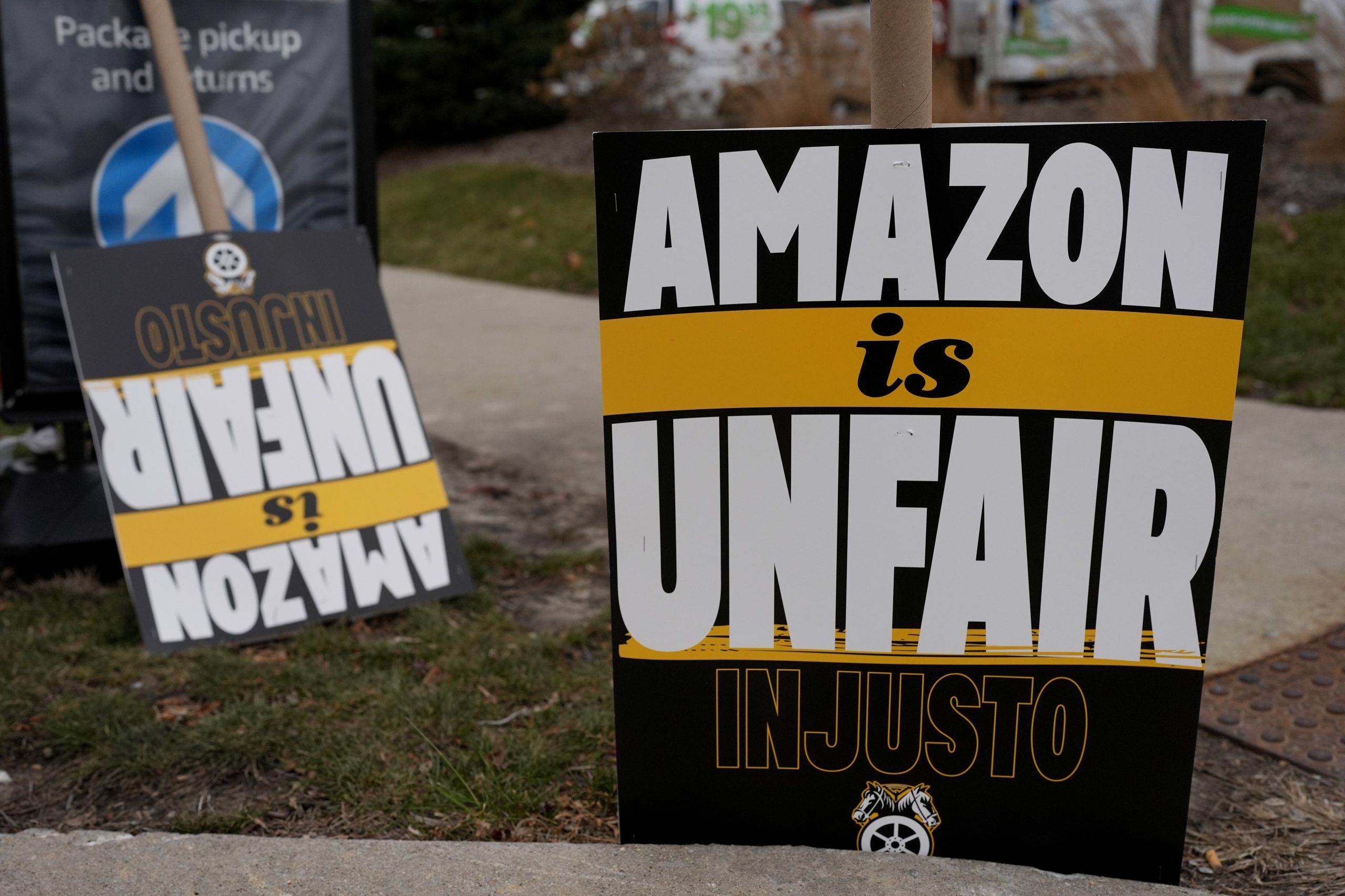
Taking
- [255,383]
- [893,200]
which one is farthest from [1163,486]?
[255,383]

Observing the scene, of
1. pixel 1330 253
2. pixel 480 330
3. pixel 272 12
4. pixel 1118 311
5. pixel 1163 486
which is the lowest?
pixel 480 330

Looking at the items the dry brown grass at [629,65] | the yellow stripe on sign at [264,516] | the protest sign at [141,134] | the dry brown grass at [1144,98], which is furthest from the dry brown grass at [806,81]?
the yellow stripe on sign at [264,516]

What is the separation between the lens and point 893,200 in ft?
5.74

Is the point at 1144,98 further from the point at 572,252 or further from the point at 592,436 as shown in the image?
the point at 592,436

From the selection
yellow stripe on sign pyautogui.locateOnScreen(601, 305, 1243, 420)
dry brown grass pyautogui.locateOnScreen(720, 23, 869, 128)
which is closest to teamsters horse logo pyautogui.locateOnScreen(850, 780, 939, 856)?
yellow stripe on sign pyautogui.locateOnScreen(601, 305, 1243, 420)

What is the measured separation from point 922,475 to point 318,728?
1.43m

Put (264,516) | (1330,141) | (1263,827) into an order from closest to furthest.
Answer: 1. (1263,827)
2. (264,516)
3. (1330,141)

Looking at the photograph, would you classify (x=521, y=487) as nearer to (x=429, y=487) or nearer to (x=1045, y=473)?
(x=429, y=487)

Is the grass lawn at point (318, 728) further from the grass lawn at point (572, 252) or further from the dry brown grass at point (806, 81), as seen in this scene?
the dry brown grass at point (806, 81)

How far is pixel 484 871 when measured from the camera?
6.12 feet

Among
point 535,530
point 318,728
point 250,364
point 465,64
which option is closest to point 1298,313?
point 535,530

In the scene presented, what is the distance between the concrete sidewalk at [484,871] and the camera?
5.93 ft

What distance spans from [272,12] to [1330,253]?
5462 mm

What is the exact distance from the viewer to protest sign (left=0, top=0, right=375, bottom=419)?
3.33 m
